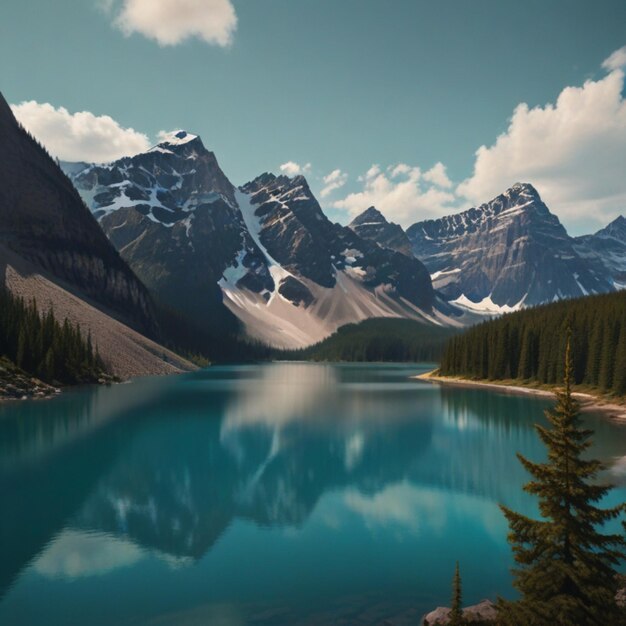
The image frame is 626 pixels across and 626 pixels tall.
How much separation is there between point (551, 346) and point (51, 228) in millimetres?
149319

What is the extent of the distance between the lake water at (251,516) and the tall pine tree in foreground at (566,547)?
502 cm

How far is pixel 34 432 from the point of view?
2029 inches

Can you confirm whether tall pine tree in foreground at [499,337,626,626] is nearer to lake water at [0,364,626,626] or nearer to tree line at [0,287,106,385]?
lake water at [0,364,626,626]

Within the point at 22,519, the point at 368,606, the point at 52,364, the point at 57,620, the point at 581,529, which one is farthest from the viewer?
the point at 52,364

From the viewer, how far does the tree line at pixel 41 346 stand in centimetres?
8794

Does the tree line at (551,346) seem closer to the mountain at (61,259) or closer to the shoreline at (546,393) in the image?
the shoreline at (546,393)

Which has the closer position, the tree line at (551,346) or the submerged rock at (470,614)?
the submerged rock at (470,614)

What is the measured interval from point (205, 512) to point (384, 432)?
103 ft

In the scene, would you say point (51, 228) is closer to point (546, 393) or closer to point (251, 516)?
point (546, 393)

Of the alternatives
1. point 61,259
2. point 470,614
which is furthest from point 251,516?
point 61,259

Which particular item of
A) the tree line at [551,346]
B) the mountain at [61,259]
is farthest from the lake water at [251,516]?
the mountain at [61,259]

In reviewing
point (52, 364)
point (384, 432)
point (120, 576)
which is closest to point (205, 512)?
point (120, 576)

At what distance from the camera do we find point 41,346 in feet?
299

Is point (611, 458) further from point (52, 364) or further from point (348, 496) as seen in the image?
point (52, 364)
